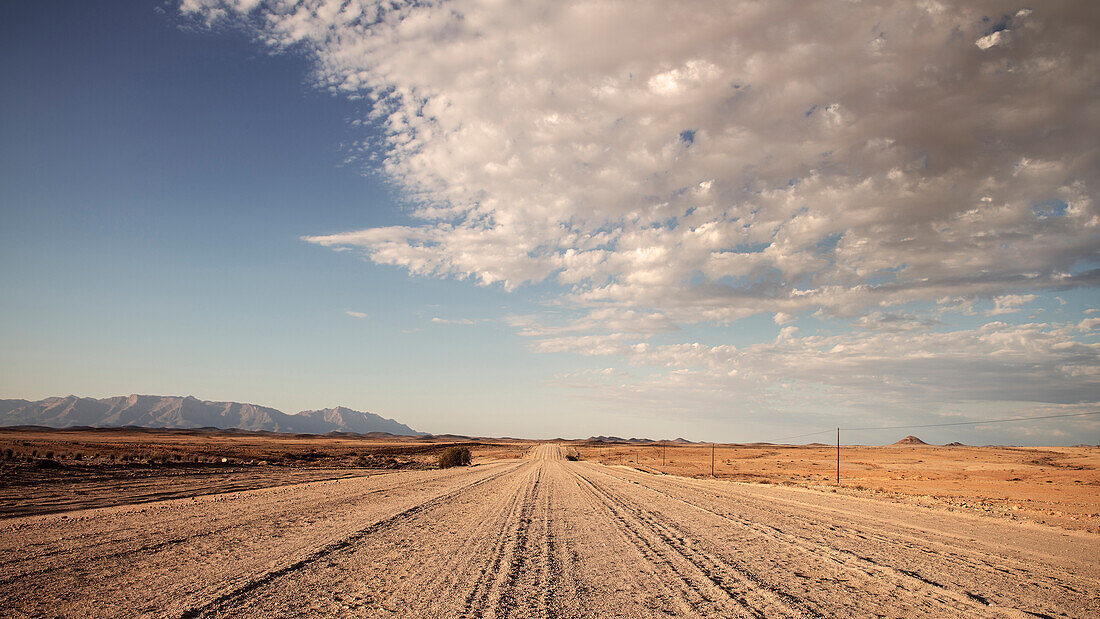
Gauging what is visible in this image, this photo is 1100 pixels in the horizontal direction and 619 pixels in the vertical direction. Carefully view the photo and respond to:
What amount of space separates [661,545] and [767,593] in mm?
3553

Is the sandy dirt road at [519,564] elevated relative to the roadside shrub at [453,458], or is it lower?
elevated

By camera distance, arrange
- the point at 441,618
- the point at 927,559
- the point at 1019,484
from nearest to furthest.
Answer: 1. the point at 441,618
2. the point at 927,559
3. the point at 1019,484

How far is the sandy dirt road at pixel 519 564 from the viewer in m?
6.64

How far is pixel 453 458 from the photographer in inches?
2128

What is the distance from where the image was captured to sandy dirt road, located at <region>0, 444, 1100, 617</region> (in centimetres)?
664

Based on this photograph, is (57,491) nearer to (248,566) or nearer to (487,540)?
(248,566)

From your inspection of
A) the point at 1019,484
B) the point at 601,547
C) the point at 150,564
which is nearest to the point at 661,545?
the point at 601,547

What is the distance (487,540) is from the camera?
10.9 meters

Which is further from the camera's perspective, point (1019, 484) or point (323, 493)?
point (1019, 484)

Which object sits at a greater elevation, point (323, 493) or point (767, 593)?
point (767, 593)

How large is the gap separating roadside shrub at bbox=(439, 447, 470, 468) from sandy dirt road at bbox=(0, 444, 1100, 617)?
35.7 meters

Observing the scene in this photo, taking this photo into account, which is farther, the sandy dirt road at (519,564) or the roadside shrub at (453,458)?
the roadside shrub at (453,458)

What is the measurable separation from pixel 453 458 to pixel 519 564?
156ft

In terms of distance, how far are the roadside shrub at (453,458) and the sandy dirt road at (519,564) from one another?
1406 inches
